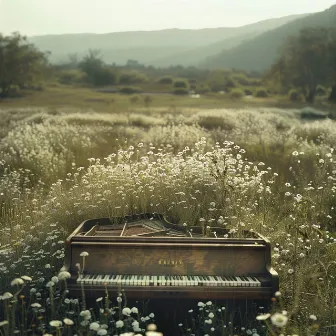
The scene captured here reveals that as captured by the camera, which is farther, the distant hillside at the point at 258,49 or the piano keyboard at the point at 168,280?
the distant hillside at the point at 258,49

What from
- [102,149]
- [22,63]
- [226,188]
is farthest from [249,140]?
[22,63]

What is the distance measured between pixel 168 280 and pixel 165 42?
8996cm

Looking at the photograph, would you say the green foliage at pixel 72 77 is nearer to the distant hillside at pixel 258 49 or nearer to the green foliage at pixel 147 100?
the green foliage at pixel 147 100

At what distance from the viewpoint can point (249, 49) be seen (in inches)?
2719

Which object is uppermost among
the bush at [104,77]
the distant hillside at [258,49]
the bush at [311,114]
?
the distant hillside at [258,49]

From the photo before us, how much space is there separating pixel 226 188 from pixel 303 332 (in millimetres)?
2834

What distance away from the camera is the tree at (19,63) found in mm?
27781

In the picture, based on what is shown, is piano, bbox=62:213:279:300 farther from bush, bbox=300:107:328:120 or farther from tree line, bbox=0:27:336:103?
tree line, bbox=0:27:336:103

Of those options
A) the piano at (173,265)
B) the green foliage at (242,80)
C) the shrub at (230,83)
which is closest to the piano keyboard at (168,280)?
the piano at (173,265)

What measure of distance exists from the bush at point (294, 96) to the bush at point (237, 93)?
3758mm

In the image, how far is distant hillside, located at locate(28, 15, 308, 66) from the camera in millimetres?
77188

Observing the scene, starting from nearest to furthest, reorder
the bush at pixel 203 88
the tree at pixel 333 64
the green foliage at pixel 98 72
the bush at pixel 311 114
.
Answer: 1. the bush at pixel 311 114
2. the tree at pixel 333 64
3. the green foliage at pixel 98 72
4. the bush at pixel 203 88

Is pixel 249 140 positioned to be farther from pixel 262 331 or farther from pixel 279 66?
pixel 279 66

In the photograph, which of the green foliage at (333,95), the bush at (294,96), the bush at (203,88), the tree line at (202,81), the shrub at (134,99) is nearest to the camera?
the tree line at (202,81)
